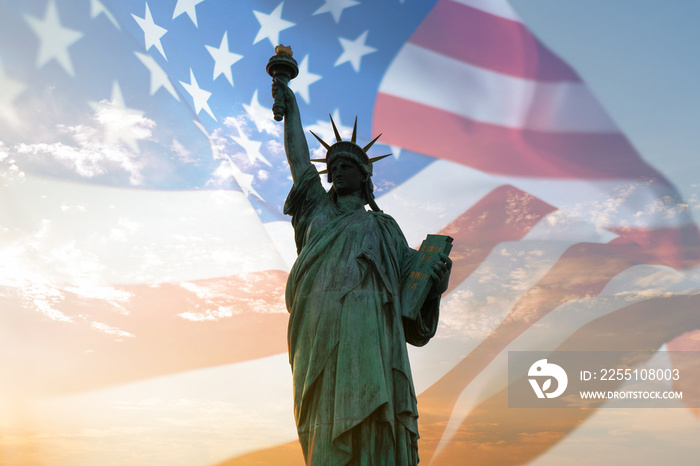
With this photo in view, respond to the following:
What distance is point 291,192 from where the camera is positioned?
28.3ft

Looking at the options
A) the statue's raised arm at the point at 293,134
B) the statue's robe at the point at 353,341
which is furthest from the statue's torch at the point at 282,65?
the statue's robe at the point at 353,341

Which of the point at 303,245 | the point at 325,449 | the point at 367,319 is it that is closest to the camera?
the point at 325,449

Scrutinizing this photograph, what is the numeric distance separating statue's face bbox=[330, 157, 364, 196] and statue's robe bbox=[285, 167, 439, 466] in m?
0.49

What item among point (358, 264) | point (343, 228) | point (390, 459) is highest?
point (343, 228)

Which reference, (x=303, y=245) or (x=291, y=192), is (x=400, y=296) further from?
(x=291, y=192)

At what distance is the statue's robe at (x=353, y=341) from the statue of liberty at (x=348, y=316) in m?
0.01

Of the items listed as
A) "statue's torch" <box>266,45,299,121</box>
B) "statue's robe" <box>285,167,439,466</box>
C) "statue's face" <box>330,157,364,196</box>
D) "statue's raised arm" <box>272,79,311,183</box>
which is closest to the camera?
"statue's robe" <box>285,167,439,466</box>

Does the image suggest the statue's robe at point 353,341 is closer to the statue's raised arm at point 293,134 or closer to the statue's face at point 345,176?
the statue's face at point 345,176

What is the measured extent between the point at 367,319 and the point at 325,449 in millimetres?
1560

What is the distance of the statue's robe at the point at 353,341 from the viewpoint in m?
6.85

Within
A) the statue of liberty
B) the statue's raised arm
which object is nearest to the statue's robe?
the statue of liberty

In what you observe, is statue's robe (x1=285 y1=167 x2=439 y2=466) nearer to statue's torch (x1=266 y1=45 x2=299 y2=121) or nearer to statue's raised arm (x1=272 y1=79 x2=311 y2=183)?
statue's raised arm (x1=272 y1=79 x2=311 y2=183)

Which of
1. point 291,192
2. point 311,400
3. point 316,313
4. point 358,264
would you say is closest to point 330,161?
point 291,192

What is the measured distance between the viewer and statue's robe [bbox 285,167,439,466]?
270 inches
